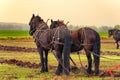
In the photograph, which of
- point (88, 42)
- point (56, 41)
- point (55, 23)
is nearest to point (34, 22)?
point (55, 23)

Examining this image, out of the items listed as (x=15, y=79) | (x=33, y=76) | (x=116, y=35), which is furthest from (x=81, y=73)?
(x=116, y=35)

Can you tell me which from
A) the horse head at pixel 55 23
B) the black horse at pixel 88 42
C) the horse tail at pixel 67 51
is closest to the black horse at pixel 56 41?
the horse tail at pixel 67 51

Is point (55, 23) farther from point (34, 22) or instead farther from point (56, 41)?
point (56, 41)

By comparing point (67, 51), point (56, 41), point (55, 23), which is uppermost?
point (55, 23)

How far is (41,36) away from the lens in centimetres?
1677

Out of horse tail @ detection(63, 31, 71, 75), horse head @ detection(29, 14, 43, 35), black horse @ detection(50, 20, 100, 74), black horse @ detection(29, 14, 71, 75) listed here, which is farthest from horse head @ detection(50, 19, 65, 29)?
horse tail @ detection(63, 31, 71, 75)

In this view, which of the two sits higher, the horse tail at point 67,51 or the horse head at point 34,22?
the horse head at point 34,22

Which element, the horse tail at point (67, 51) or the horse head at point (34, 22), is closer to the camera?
the horse tail at point (67, 51)

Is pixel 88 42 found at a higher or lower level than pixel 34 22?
lower

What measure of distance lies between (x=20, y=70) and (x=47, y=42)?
2.10 metres

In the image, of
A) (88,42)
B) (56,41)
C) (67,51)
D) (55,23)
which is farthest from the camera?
(55,23)

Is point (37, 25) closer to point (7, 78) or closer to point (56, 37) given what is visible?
point (56, 37)

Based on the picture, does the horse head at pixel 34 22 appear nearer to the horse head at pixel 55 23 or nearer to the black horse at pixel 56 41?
the black horse at pixel 56 41

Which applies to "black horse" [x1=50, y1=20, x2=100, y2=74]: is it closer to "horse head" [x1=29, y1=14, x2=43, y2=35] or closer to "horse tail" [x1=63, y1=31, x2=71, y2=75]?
"horse tail" [x1=63, y1=31, x2=71, y2=75]
